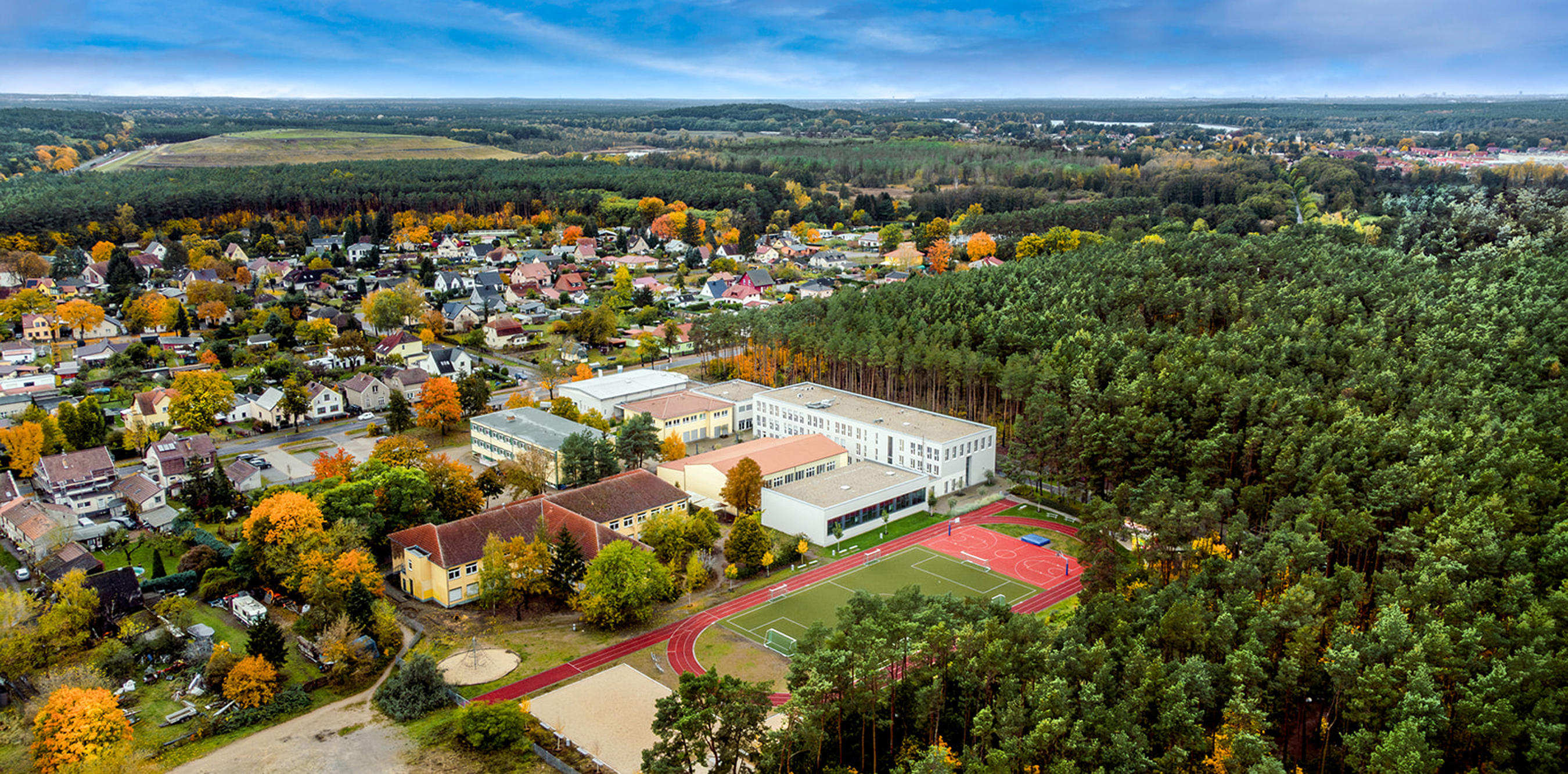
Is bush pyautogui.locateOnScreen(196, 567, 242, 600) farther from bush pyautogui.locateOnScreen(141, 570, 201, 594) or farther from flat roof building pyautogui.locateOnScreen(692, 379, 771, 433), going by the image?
flat roof building pyautogui.locateOnScreen(692, 379, 771, 433)

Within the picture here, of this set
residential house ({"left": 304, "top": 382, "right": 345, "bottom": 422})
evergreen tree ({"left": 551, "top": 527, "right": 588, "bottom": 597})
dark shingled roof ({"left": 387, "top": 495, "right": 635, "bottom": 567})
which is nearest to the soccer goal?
dark shingled roof ({"left": 387, "top": 495, "right": 635, "bottom": 567})

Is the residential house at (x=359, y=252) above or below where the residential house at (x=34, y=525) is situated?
above

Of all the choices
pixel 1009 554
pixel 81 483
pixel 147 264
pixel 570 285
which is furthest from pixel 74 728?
pixel 147 264

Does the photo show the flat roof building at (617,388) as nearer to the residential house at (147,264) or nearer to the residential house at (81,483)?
the residential house at (81,483)

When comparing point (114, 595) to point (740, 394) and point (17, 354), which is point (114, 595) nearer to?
point (740, 394)

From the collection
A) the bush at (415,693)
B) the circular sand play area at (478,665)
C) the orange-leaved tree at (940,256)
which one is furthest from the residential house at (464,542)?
the orange-leaved tree at (940,256)

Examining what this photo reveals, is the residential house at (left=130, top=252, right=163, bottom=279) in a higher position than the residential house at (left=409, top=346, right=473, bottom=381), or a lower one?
higher

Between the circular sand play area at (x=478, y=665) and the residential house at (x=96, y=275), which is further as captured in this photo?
the residential house at (x=96, y=275)
